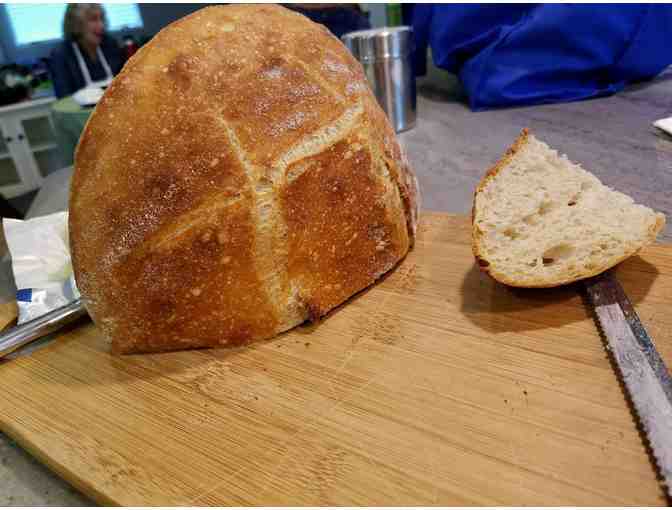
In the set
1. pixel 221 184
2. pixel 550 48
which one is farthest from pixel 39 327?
pixel 550 48

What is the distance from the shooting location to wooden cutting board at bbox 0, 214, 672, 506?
0.68m

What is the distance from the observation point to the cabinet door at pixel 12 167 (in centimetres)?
463

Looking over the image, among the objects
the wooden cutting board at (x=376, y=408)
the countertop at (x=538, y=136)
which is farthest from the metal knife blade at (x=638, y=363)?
the countertop at (x=538, y=136)

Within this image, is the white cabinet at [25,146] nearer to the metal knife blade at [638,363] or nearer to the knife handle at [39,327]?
the knife handle at [39,327]

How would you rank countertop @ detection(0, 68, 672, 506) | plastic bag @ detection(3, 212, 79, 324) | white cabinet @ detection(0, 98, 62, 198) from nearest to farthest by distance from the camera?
plastic bag @ detection(3, 212, 79, 324) < countertop @ detection(0, 68, 672, 506) < white cabinet @ detection(0, 98, 62, 198)

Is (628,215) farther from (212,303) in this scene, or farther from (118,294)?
(118,294)

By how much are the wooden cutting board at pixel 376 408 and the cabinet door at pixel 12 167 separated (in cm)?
457

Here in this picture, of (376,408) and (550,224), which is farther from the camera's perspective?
(550,224)

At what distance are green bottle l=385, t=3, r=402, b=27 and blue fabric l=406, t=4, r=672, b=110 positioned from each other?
2.05 feet

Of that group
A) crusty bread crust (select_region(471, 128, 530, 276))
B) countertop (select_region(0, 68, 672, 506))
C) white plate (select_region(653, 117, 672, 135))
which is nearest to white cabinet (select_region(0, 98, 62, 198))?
countertop (select_region(0, 68, 672, 506))

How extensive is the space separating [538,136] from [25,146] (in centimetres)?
482

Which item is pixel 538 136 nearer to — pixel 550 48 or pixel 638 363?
pixel 550 48

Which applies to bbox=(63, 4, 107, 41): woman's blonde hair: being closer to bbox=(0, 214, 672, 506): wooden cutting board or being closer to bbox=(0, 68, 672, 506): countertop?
bbox=(0, 68, 672, 506): countertop

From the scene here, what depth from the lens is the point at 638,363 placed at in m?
0.78
